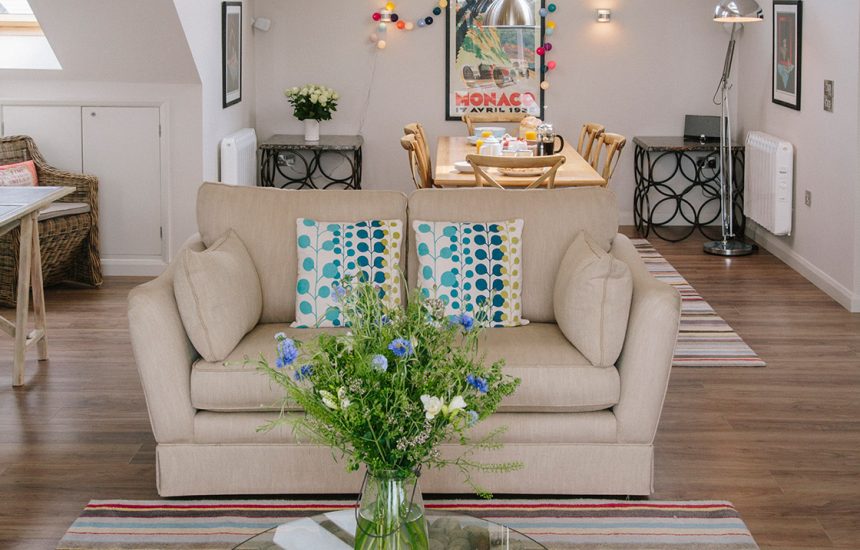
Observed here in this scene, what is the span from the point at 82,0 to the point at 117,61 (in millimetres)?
553

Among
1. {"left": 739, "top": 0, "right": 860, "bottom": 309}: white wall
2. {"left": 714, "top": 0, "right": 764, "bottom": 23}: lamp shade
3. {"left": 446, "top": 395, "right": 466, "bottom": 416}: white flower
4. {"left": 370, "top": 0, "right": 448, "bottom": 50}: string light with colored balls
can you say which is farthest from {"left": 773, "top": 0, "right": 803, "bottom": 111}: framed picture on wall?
{"left": 446, "top": 395, "right": 466, "bottom": 416}: white flower

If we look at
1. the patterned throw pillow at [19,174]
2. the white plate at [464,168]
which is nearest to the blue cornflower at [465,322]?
the white plate at [464,168]

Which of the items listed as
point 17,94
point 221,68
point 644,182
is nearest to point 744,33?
point 644,182

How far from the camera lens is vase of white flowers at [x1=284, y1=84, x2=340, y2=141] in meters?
8.37

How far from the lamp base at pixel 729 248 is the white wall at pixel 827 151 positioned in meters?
0.18

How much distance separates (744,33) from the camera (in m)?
8.38

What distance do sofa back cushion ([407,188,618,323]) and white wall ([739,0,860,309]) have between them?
2.61 meters

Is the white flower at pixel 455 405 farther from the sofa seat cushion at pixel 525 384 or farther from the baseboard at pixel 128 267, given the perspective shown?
the baseboard at pixel 128 267

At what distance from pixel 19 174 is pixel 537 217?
3.56 meters

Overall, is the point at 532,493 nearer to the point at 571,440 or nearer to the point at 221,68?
the point at 571,440

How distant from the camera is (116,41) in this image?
6387 millimetres

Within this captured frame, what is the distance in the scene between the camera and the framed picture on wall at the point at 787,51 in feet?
23.0

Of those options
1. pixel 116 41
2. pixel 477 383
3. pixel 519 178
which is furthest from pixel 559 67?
pixel 477 383

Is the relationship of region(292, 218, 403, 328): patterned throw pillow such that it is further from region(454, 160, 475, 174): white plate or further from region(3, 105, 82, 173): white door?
region(3, 105, 82, 173): white door
